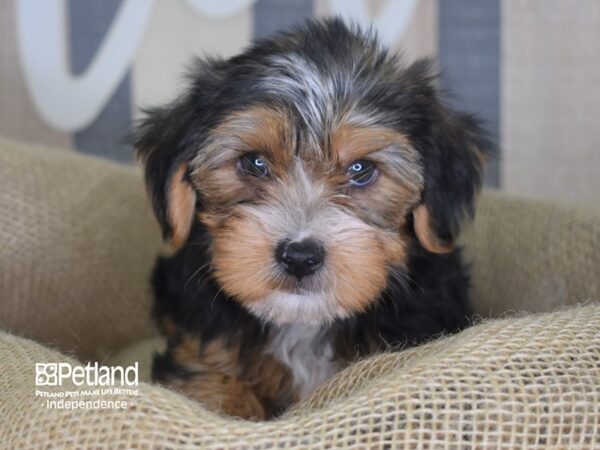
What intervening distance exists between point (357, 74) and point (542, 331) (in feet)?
3.57

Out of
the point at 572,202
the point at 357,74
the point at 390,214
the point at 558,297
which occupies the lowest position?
the point at 558,297

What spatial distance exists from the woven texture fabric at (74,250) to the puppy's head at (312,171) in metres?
0.84

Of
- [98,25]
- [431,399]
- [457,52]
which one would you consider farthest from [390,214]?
[98,25]

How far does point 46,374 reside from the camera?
231 centimetres

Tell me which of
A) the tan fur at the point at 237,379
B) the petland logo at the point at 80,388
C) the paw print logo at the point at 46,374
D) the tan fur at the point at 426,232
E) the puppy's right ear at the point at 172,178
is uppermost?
the puppy's right ear at the point at 172,178

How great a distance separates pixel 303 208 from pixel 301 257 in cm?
25

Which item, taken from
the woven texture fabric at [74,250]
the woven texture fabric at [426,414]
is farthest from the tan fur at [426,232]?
the woven texture fabric at [74,250]

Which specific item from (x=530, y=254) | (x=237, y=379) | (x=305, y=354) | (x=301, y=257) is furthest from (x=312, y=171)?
(x=530, y=254)

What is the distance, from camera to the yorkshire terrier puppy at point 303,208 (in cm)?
261

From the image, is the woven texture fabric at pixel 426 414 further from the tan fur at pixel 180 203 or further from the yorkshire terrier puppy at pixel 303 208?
the tan fur at pixel 180 203

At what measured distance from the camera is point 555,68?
4898mm

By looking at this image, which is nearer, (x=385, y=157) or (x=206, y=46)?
(x=385, y=157)

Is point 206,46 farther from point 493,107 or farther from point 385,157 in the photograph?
point 385,157

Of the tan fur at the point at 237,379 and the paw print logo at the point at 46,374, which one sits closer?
the paw print logo at the point at 46,374
